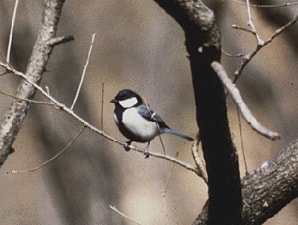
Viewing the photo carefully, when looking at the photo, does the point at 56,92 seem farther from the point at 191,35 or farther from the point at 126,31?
the point at 191,35

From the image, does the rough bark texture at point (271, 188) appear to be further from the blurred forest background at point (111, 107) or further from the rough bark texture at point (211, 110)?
the blurred forest background at point (111, 107)

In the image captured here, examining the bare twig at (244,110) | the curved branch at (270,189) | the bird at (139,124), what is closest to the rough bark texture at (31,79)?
the bird at (139,124)

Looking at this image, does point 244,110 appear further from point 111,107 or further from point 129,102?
point 111,107

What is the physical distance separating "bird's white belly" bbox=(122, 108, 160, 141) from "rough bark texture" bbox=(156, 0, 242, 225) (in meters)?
1.00

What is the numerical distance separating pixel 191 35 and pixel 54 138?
208cm

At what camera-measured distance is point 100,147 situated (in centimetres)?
315

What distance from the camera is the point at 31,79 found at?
212cm

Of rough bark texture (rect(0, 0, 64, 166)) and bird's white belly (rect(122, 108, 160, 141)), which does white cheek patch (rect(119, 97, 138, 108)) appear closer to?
bird's white belly (rect(122, 108, 160, 141))

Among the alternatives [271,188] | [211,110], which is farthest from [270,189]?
[211,110]

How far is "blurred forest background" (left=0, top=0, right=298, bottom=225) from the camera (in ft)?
10.1

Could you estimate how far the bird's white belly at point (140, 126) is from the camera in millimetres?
2490

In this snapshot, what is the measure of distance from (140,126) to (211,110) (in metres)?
1.30

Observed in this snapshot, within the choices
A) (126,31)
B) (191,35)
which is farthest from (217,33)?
(126,31)

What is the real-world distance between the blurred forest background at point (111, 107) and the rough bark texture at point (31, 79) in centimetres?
87
